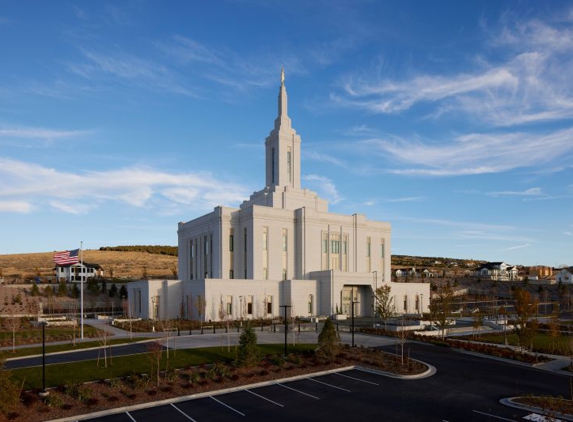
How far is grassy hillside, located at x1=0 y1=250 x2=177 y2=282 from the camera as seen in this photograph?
139 m

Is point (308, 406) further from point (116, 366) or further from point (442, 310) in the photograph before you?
point (442, 310)

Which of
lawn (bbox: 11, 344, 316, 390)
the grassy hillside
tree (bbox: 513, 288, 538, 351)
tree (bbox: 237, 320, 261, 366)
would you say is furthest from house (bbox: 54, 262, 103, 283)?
tree (bbox: 513, 288, 538, 351)

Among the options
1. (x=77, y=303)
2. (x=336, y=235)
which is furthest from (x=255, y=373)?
(x=77, y=303)

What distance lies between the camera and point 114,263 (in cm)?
15775

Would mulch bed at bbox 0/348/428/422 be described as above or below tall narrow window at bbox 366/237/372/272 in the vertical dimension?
below

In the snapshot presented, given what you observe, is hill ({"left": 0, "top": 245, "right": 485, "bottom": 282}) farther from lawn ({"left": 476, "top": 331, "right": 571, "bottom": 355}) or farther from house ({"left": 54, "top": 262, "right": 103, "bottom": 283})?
lawn ({"left": 476, "top": 331, "right": 571, "bottom": 355})

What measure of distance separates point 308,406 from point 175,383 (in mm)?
7830

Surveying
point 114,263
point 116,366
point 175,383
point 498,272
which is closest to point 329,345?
point 175,383

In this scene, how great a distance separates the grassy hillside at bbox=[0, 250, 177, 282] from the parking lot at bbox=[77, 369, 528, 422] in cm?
11603

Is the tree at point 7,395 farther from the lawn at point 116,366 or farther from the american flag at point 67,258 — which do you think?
the american flag at point 67,258

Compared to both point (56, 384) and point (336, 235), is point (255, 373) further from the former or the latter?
point (336, 235)

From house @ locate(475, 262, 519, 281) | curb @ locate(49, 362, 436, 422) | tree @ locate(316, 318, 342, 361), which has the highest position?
tree @ locate(316, 318, 342, 361)

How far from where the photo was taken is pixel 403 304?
70.0 m

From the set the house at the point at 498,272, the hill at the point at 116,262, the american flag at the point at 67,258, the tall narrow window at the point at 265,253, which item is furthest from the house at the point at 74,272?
the house at the point at 498,272
